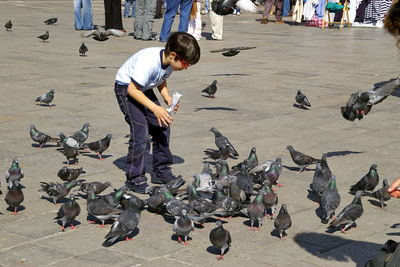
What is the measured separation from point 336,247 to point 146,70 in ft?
7.14

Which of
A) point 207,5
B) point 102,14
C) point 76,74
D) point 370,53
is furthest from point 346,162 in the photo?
point 207,5

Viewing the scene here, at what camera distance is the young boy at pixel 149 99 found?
21.5ft

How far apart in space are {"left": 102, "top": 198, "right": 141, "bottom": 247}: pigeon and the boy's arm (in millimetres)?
904

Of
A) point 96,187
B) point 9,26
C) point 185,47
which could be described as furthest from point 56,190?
point 9,26

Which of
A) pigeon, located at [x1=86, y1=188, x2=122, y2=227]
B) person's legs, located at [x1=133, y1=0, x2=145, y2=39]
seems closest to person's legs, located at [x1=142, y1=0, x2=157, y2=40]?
person's legs, located at [x1=133, y1=0, x2=145, y2=39]

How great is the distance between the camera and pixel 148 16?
62.3 feet

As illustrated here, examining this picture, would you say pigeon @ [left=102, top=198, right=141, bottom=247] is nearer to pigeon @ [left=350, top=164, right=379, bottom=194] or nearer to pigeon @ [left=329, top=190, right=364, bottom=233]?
pigeon @ [left=329, top=190, right=364, bottom=233]

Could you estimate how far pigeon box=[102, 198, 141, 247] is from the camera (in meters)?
5.63

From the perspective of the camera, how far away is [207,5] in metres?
30.8

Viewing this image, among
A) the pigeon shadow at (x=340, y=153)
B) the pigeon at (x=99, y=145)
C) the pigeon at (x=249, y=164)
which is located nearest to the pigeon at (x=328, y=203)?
the pigeon at (x=249, y=164)

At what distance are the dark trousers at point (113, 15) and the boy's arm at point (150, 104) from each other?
44.2 feet

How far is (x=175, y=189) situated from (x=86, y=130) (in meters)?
2.12

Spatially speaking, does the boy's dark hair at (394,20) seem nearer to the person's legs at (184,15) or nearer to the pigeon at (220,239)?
the pigeon at (220,239)

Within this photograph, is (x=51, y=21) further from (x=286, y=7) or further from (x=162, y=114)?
Answer: (x=162, y=114)
